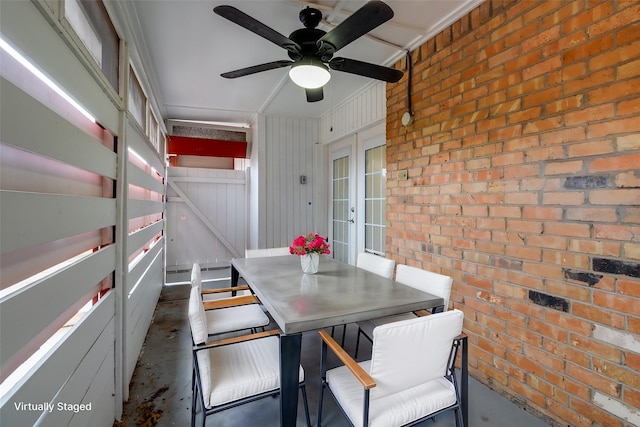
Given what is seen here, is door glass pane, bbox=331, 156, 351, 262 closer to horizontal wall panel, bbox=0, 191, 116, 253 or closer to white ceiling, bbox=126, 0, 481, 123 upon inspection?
white ceiling, bbox=126, 0, 481, 123

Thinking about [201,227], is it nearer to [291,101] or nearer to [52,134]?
[291,101]

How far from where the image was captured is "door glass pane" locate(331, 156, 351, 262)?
4535 mm

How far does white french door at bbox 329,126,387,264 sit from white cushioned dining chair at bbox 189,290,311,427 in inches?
92.0

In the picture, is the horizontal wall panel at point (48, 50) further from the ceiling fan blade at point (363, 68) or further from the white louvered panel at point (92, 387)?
the ceiling fan blade at point (363, 68)

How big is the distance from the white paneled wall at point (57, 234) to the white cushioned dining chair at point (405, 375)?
109 centimetres

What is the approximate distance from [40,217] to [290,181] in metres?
4.05

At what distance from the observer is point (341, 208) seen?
4.70 metres

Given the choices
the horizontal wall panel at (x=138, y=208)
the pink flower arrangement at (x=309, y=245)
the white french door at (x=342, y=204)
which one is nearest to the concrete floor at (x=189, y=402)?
the pink flower arrangement at (x=309, y=245)

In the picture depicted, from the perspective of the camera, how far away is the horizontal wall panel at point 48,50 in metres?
0.82

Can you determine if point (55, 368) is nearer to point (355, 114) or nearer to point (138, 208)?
point (138, 208)

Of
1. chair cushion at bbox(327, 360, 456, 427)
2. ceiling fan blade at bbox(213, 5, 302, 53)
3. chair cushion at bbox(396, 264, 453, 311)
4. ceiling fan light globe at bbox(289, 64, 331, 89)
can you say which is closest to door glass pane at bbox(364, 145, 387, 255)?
chair cushion at bbox(396, 264, 453, 311)

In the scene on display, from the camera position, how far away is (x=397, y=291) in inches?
73.7

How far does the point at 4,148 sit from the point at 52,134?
23 centimetres

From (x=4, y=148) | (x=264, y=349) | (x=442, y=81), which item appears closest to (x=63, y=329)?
(x=4, y=148)
